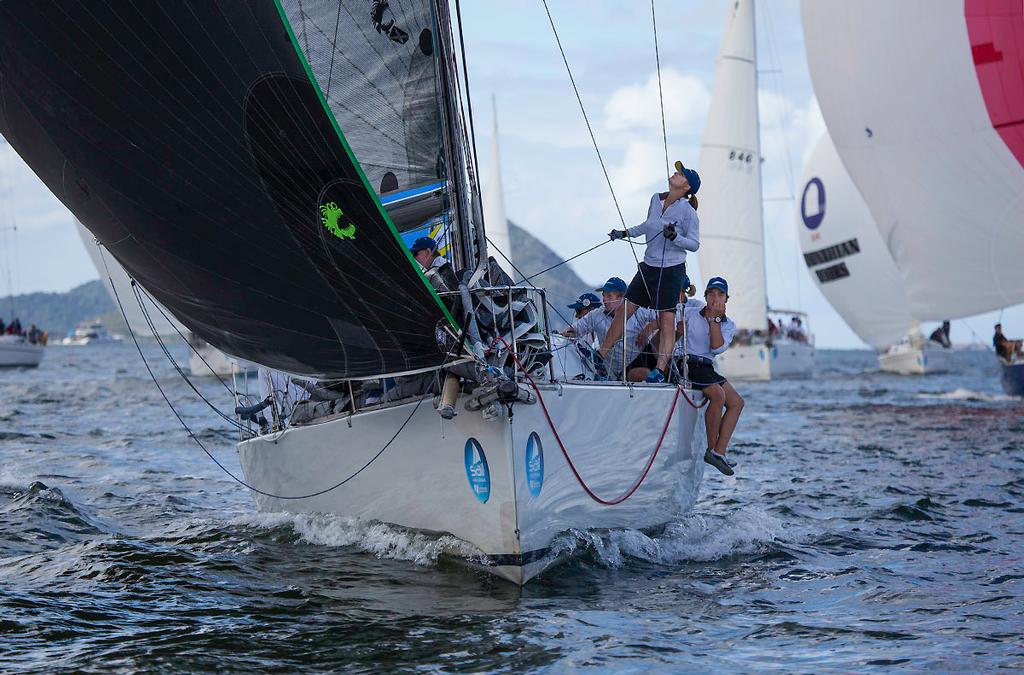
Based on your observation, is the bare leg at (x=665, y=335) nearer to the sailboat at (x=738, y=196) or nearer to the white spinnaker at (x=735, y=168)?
the sailboat at (x=738, y=196)

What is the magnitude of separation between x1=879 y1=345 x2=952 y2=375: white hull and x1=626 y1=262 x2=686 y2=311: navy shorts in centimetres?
3161

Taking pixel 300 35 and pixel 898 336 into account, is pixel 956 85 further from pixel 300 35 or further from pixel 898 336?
pixel 898 336

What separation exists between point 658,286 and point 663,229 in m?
0.36

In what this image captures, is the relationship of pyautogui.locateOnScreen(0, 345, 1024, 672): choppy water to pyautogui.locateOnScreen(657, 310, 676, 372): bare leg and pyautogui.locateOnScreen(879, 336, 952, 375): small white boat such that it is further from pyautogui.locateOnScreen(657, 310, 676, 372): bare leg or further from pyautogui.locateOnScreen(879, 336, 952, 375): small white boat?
pyautogui.locateOnScreen(879, 336, 952, 375): small white boat

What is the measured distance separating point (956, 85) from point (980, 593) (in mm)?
11014

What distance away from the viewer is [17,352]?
125 ft

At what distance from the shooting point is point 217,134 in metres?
4.42

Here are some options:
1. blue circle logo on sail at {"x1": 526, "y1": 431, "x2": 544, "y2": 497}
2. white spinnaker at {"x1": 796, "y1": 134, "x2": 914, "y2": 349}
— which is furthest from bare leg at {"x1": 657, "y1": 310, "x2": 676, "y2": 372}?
white spinnaker at {"x1": 796, "y1": 134, "x2": 914, "y2": 349}

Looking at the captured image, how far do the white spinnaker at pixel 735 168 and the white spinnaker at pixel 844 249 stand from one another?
1475 mm

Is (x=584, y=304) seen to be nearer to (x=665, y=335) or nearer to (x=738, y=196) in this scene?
(x=665, y=335)

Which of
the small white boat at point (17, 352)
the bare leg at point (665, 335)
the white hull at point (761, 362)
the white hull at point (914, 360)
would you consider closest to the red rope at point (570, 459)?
the bare leg at point (665, 335)

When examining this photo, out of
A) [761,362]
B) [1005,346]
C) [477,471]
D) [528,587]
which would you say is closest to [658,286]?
[477,471]

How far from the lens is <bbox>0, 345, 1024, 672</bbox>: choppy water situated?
4.17m

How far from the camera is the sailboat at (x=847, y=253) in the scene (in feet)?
99.0
